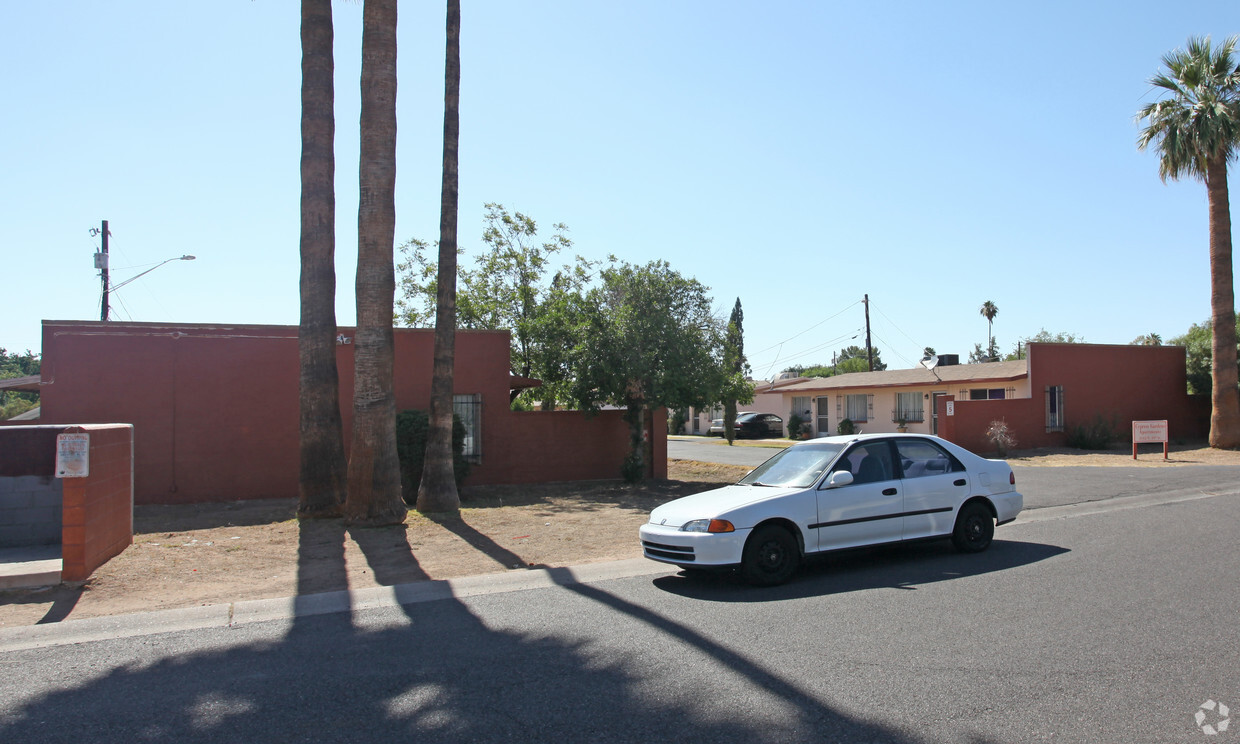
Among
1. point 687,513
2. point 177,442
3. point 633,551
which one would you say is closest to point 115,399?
point 177,442

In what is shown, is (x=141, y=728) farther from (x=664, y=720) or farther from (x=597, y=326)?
(x=597, y=326)

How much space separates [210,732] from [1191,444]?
32006 mm

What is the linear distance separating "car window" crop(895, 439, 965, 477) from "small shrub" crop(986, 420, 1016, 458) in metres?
17.3

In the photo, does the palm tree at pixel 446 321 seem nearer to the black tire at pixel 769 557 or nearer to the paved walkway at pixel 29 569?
the paved walkway at pixel 29 569

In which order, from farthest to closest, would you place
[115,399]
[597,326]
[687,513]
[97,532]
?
[597,326] < [115,399] < [97,532] < [687,513]

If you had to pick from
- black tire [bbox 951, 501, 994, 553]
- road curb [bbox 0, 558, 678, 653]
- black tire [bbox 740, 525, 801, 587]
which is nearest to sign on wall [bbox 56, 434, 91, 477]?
road curb [bbox 0, 558, 678, 653]

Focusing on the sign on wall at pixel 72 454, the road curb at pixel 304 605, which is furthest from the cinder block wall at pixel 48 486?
the road curb at pixel 304 605

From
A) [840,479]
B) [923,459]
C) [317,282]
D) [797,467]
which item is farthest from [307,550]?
[923,459]

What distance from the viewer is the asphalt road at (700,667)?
4.31 meters

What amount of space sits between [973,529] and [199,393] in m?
13.5

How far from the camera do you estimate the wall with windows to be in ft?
47.7

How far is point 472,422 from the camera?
17141 millimetres

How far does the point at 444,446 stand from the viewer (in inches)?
513

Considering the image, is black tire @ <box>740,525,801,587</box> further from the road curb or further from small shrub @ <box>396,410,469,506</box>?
small shrub @ <box>396,410,469,506</box>
